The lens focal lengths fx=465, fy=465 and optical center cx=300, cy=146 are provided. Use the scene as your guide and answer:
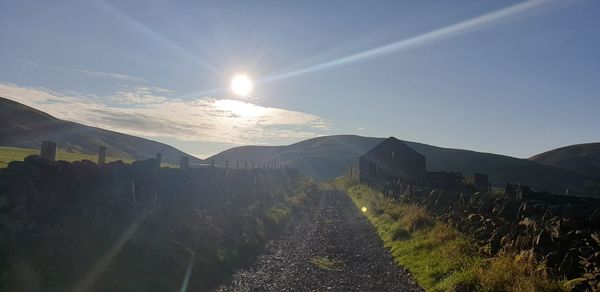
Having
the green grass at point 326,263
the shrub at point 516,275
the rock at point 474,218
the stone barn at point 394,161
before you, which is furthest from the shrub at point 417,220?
the stone barn at point 394,161

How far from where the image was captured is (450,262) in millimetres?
12398

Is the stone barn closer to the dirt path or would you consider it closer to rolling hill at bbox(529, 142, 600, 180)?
the dirt path

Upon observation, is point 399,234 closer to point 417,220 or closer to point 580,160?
point 417,220

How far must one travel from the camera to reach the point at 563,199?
16.5 metres

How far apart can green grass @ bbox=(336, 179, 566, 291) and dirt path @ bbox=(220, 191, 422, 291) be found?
457 millimetres

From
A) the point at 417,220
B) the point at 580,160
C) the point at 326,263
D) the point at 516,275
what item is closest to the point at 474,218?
the point at 417,220

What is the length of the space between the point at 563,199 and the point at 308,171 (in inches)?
6423

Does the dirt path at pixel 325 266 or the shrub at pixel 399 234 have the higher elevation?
the shrub at pixel 399 234

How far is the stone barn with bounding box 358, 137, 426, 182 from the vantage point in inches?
2429

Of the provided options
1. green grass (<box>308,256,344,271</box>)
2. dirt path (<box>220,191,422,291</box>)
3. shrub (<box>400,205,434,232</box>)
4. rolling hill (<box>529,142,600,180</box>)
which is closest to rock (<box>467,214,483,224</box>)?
dirt path (<box>220,191,422,291</box>)

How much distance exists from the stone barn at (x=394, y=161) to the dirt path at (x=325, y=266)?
40363 mm

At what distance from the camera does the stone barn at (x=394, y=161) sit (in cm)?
6169

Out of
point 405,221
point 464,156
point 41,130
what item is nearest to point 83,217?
point 405,221

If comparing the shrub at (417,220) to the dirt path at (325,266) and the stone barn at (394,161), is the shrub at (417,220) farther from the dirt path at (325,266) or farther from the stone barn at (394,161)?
the stone barn at (394,161)
